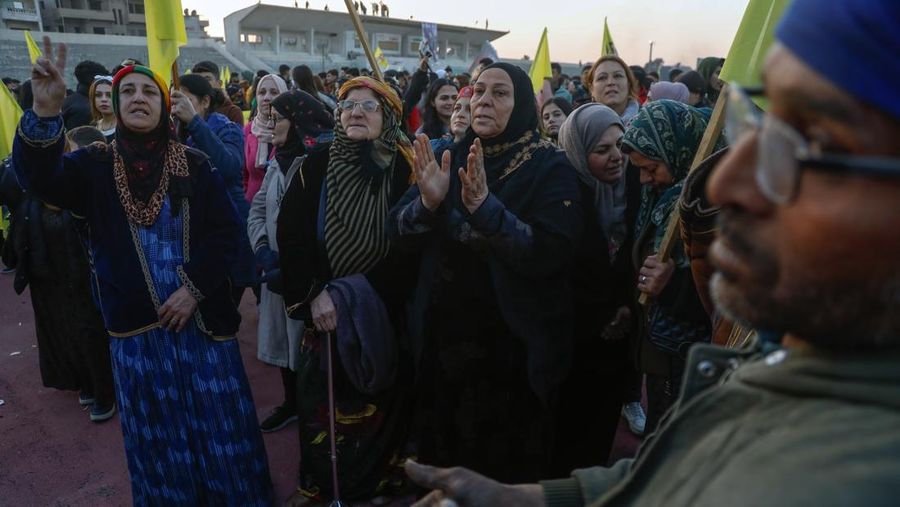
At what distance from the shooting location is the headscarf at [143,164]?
92.2 inches

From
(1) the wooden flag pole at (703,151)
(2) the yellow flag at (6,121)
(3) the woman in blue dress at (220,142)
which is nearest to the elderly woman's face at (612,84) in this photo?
(1) the wooden flag pole at (703,151)

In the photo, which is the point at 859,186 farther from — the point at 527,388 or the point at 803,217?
the point at 527,388

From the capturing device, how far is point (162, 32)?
307 cm

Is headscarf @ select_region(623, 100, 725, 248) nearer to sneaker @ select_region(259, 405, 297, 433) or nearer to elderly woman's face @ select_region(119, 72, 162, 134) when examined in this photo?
elderly woman's face @ select_region(119, 72, 162, 134)

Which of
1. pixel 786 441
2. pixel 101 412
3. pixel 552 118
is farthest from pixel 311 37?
pixel 786 441

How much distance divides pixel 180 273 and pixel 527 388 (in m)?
1.55

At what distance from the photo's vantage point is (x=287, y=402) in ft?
11.8

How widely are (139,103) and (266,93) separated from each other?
1935 mm

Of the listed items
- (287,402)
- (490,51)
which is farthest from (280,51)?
(287,402)

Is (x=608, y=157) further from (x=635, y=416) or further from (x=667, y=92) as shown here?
(x=667, y=92)

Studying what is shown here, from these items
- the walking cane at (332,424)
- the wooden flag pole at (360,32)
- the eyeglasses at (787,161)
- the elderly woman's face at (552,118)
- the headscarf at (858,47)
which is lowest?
the walking cane at (332,424)

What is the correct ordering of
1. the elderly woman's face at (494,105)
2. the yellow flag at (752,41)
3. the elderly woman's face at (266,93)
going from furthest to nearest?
the elderly woman's face at (266,93)
the elderly woman's face at (494,105)
the yellow flag at (752,41)

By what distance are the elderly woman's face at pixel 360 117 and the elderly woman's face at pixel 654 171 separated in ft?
3.79

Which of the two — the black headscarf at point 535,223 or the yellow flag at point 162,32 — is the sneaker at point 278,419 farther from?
the yellow flag at point 162,32
